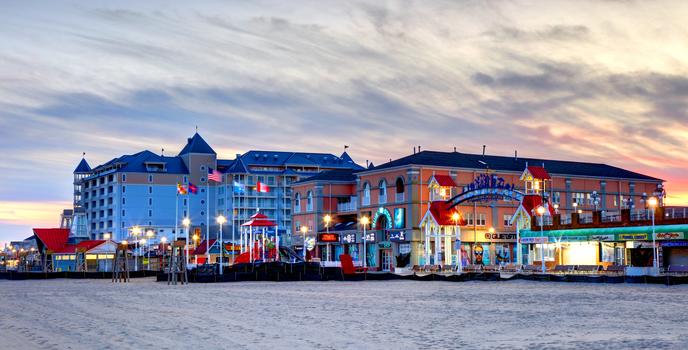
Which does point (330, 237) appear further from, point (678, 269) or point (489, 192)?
point (678, 269)

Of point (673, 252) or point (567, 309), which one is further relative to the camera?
point (673, 252)

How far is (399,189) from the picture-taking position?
10006cm

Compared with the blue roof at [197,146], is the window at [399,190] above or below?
below

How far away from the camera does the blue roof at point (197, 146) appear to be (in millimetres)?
195875

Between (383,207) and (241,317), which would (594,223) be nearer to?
(383,207)

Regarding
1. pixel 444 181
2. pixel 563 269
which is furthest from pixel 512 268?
pixel 444 181

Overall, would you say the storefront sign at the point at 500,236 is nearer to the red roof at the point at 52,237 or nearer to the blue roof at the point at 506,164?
the blue roof at the point at 506,164

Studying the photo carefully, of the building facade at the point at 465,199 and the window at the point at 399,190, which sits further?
the window at the point at 399,190

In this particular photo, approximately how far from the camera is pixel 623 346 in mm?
22781

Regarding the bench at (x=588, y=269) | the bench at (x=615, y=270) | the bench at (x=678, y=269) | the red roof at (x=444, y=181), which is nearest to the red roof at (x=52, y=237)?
the red roof at (x=444, y=181)

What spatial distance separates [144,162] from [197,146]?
12.0 metres

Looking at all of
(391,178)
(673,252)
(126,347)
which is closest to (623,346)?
(126,347)

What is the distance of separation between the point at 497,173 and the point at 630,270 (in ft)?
128

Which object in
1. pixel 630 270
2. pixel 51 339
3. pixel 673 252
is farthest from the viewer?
pixel 673 252
